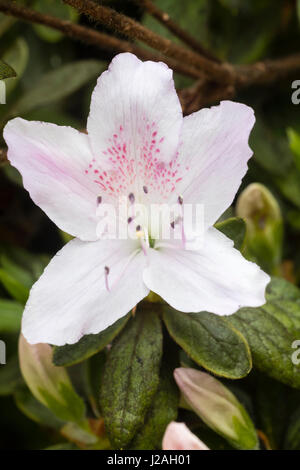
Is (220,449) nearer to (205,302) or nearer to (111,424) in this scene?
(111,424)

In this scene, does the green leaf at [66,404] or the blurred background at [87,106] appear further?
the blurred background at [87,106]

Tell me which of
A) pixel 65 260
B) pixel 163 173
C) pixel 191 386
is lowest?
pixel 191 386

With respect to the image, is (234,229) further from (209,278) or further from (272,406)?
(272,406)

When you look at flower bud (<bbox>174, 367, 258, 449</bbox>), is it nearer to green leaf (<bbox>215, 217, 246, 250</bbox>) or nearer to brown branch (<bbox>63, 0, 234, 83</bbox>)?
green leaf (<bbox>215, 217, 246, 250</bbox>)

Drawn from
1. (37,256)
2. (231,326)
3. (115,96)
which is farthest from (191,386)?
(37,256)

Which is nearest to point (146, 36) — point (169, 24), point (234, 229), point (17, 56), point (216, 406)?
point (169, 24)

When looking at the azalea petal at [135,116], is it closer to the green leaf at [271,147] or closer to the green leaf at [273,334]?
the green leaf at [273,334]

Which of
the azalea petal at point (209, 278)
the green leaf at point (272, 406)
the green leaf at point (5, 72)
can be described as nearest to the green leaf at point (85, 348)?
the azalea petal at point (209, 278)
